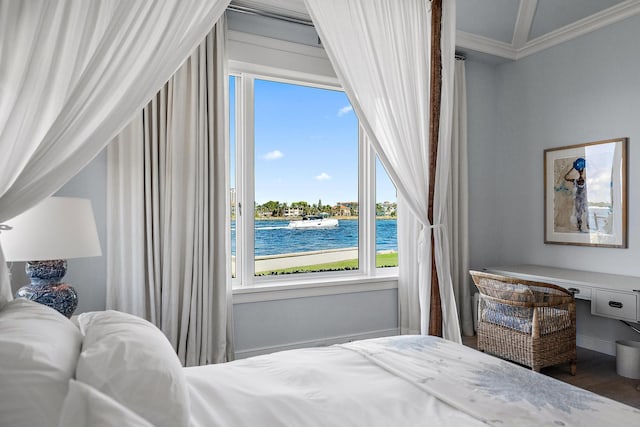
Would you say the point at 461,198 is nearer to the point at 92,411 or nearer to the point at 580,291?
the point at 580,291


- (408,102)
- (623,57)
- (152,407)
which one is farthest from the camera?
(623,57)

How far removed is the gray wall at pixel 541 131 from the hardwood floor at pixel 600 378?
26 cm

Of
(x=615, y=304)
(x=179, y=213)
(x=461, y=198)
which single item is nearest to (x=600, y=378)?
(x=615, y=304)

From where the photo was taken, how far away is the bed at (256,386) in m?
0.89

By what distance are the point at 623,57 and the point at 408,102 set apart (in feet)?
6.61

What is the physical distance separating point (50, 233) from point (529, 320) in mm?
2981

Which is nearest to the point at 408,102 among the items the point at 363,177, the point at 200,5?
the point at 363,177

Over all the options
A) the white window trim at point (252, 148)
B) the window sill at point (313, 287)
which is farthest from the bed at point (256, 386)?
the white window trim at point (252, 148)

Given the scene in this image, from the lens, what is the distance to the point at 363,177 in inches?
154

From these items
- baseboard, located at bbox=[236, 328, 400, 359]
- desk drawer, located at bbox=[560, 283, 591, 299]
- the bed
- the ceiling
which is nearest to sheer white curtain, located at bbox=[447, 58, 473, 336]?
the ceiling

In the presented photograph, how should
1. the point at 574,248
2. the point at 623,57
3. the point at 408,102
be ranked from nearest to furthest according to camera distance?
the point at 408,102 < the point at 623,57 < the point at 574,248

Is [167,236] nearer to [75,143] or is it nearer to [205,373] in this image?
[75,143]

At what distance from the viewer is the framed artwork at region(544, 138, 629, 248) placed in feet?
11.2

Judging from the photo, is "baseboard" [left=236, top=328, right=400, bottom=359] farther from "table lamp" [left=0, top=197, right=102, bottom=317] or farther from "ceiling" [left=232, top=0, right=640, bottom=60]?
"ceiling" [left=232, top=0, right=640, bottom=60]
